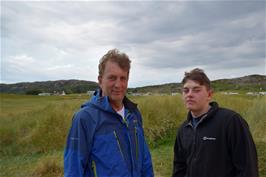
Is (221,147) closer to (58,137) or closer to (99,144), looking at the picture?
(99,144)

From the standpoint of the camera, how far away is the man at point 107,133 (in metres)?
2.66

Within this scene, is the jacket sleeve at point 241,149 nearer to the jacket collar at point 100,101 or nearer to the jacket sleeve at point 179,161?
the jacket sleeve at point 179,161

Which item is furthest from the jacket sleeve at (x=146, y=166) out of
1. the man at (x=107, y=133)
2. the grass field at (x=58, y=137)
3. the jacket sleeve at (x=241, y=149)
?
the grass field at (x=58, y=137)

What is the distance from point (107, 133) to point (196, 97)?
102 centimetres

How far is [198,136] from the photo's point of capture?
3.28m

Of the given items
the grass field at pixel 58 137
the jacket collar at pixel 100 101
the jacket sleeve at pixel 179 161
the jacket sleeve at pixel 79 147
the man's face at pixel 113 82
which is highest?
the man's face at pixel 113 82

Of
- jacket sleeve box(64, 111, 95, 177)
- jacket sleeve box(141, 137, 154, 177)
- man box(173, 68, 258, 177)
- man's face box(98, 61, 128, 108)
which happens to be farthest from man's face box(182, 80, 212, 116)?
jacket sleeve box(64, 111, 95, 177)

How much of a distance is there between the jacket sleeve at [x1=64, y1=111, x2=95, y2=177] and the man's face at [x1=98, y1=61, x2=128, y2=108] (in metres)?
0.29

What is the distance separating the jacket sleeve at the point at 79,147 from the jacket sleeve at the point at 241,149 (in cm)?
125

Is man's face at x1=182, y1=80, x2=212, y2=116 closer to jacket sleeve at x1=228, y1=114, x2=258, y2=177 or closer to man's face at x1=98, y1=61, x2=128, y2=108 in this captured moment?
jacket sleeve at x1=228, y1=114, x2=258, y2=177

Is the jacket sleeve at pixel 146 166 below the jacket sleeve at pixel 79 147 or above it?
below

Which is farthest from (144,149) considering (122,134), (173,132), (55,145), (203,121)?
(173,132)

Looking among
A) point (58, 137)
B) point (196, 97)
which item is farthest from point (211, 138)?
point (58, 137)

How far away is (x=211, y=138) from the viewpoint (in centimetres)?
318
